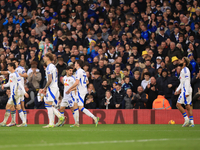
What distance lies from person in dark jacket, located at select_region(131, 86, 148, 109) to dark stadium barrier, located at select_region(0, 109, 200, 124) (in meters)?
0.33

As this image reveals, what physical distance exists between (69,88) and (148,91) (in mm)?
4437

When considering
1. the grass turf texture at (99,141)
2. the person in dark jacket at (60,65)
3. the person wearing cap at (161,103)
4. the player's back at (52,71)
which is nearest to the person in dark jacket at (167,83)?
the person wearing cap at (161,103)

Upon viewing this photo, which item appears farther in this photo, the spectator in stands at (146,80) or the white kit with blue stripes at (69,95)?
the spectator in stands at (146,80)

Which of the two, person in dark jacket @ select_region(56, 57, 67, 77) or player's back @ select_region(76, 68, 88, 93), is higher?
person in dark jacket @ select_region(56, 57, 67, 77)

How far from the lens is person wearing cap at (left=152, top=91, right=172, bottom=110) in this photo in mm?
15969

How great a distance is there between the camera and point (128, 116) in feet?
53.2

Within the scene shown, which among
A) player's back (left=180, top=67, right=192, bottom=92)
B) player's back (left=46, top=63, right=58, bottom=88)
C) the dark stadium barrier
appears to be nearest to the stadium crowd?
the dark stadium barrier

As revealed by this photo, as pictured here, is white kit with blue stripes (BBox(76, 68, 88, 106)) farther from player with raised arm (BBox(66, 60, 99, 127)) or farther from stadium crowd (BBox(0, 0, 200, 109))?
stadium crowd (BBox(0, 0, 200, 109))

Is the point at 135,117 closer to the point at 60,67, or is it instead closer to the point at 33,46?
the point at 60,67

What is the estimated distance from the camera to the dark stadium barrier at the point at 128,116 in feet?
51.9

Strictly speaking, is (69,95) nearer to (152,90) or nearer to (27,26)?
(152,90)

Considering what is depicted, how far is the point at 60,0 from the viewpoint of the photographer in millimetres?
23891

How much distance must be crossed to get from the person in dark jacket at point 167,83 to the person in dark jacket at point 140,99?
82 centimetres

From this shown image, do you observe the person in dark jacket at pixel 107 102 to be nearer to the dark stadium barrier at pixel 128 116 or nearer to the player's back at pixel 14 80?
the dark stadium barrier at pixel 128 116
